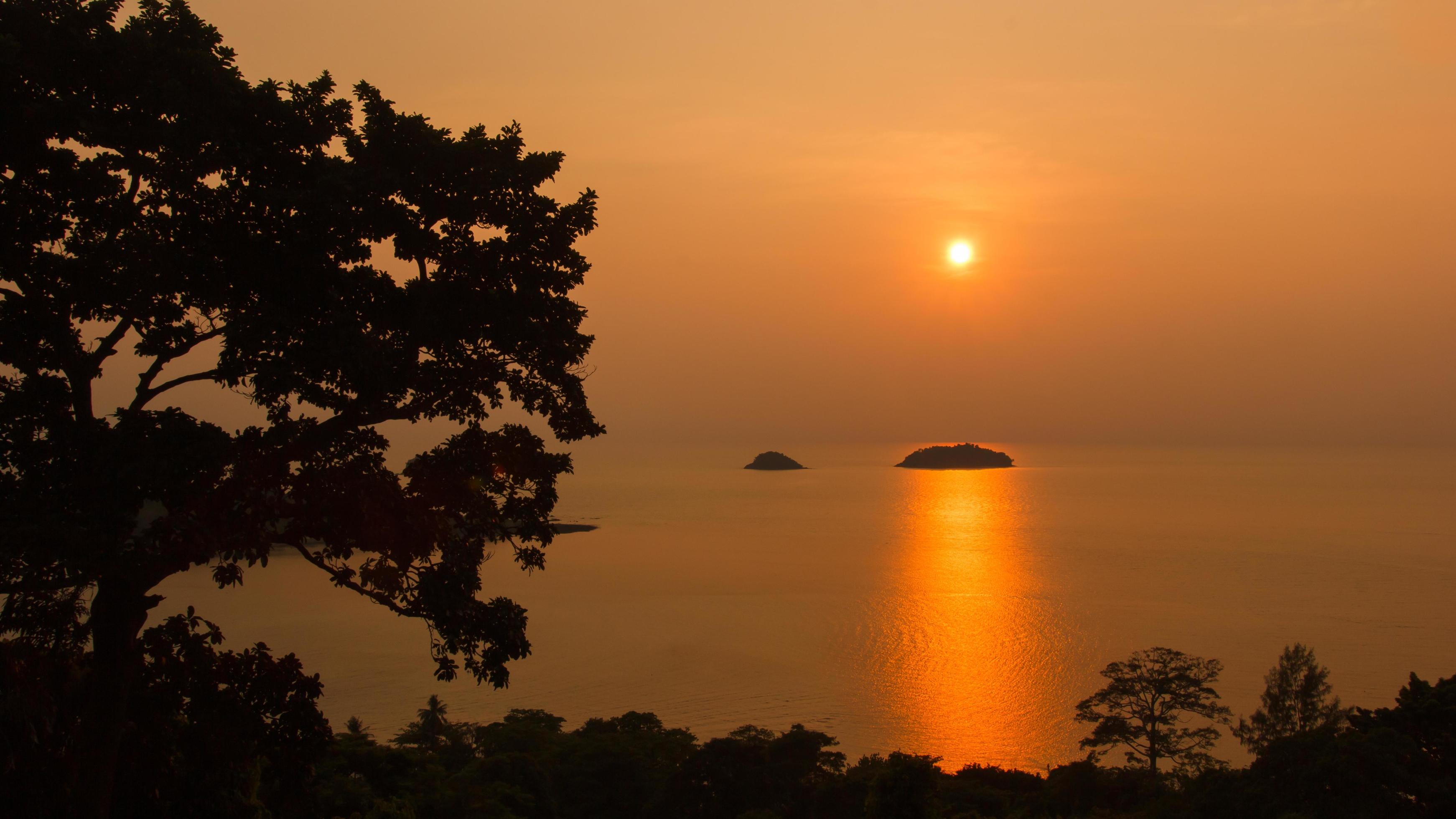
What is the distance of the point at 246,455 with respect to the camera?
898 centimetres

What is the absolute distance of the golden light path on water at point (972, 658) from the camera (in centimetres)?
3988

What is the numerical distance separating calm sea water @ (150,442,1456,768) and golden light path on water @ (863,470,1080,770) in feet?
0.62

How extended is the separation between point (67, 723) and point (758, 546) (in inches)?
3692

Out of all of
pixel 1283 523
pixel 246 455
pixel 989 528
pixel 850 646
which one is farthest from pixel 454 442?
pixel 1283 523

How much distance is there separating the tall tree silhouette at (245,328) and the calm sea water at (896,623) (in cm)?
3205

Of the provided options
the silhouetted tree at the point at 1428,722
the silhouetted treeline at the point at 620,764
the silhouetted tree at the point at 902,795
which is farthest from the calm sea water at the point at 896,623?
the silhouetted tree at the point at 902,795

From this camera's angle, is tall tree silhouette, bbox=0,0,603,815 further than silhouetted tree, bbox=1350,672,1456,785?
No

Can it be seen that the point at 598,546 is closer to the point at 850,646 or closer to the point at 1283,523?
the point at 850,646

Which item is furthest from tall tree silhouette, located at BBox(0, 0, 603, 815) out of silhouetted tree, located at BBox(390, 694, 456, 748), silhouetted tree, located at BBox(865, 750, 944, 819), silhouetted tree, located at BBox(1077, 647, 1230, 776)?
silhouetted tree, located at BBox(1077, 647, 1230, 776)

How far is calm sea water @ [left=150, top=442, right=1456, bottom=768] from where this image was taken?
142 feet

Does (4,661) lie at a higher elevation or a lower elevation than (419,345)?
lower

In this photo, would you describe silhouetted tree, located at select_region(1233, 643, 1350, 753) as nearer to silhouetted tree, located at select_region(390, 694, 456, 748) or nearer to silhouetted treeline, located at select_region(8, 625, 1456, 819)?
silhouetted treeline, located at select_region(8, 625, 1456, 819)

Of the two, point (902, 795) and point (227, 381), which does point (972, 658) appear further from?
point (227, 381)

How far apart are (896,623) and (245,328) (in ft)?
192
